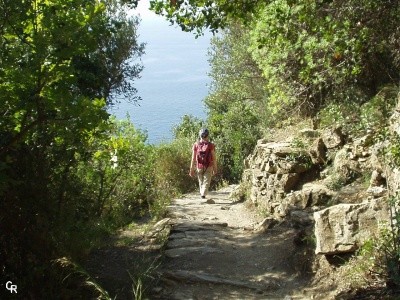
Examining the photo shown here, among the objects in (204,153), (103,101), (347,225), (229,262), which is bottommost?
(229,262)

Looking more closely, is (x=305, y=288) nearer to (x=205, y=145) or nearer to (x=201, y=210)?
(x=201, y=210)

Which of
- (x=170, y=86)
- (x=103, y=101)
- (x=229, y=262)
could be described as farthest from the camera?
(x=170, y=86)

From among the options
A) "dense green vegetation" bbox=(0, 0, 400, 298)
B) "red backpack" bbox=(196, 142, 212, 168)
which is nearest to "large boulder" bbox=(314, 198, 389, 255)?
"dense green vegetation" bbox=(0, 0, 400, 298)

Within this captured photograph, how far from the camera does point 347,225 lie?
593cm

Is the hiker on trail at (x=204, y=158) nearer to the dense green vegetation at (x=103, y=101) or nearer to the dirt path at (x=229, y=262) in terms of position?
the dense green vegetation at (x=103, y=101)

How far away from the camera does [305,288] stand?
6.01 metres

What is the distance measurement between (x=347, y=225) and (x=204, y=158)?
243 inches

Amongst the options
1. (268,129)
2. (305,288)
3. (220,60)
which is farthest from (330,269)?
(220,60)

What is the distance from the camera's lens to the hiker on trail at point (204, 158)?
38.6ft

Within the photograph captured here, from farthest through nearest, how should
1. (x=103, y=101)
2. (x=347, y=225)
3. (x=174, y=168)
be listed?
(x=174, y=168) < (x=347, y=225) < (x=103, y=101)

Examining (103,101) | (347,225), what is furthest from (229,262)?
(103,101)

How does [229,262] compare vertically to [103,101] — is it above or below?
below

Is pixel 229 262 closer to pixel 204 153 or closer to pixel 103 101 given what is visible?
pixel 103 101

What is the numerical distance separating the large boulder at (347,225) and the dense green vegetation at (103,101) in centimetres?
268
